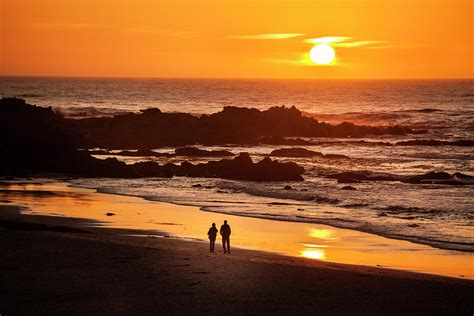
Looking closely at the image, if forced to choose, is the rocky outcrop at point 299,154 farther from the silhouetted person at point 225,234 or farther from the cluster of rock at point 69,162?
the silhouetted person at point 225,234

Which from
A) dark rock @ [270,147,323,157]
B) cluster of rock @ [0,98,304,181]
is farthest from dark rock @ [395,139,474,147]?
cluster of rock @ [0,98,304,181]

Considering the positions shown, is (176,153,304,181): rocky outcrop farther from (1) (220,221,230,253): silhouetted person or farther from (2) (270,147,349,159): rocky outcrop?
(1) (220,221,230,253): silhouetted person

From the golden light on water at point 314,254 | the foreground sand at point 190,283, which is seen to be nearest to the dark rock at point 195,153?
the golden light on water at point 314,254

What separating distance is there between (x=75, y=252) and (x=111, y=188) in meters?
18.6

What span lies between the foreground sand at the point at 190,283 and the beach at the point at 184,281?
0.9 inches

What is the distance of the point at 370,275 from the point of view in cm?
1922

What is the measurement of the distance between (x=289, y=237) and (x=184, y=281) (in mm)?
8575

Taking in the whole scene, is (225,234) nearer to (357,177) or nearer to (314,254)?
(314,254)

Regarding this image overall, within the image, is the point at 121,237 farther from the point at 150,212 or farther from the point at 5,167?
the point at 5,167

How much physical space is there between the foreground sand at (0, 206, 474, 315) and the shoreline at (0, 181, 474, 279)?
144 cm

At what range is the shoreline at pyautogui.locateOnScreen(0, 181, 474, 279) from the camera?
22250 millimetres

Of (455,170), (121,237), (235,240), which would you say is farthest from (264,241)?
(455,170)

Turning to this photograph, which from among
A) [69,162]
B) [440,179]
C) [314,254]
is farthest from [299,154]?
[314,254]

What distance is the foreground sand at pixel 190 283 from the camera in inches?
629
